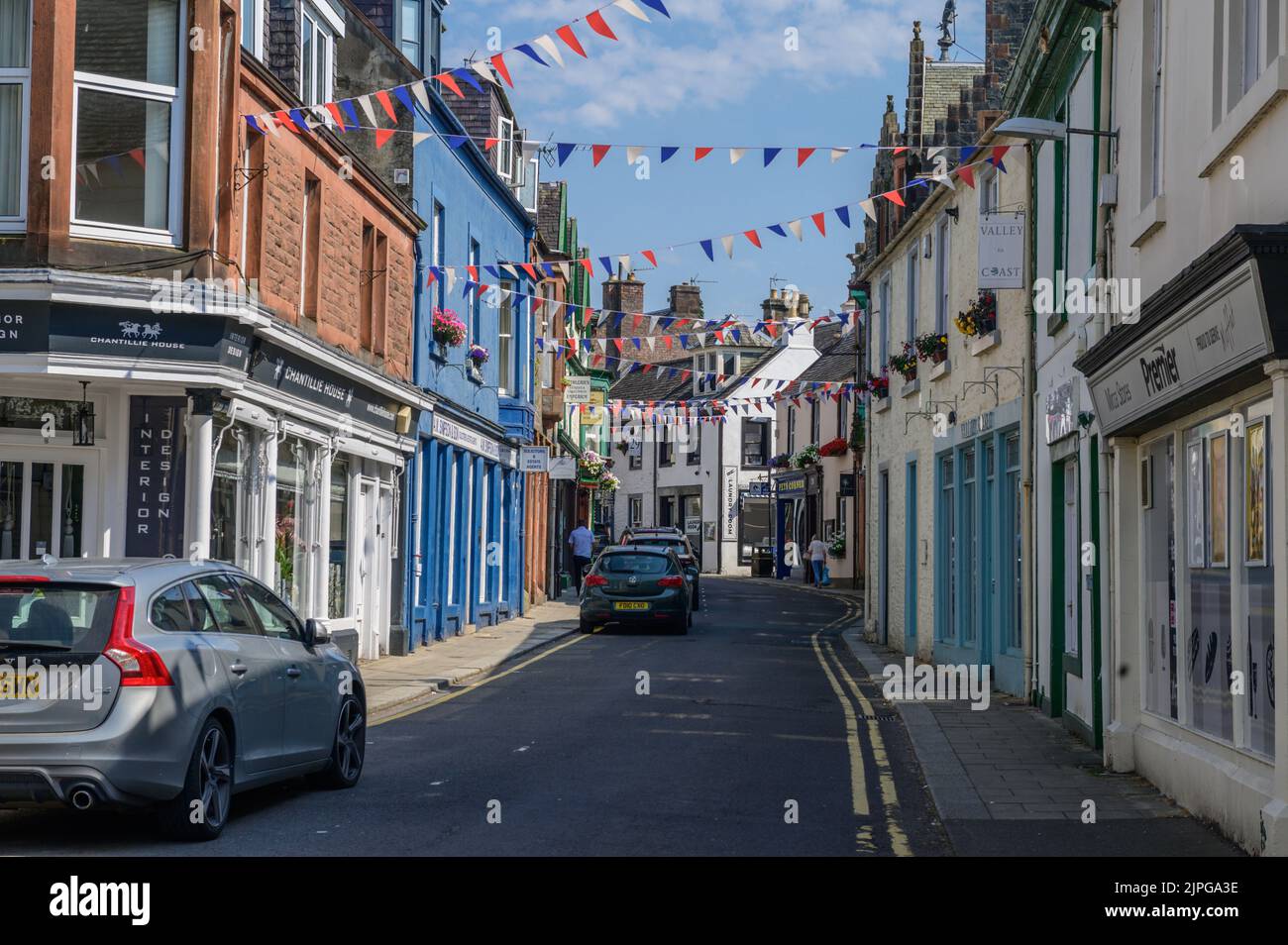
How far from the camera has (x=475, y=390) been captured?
96.1 feet

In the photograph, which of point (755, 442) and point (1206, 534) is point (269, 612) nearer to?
point (1206, 534)

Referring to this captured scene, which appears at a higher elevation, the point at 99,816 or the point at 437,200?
the point at 437,200

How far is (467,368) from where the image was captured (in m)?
28.1

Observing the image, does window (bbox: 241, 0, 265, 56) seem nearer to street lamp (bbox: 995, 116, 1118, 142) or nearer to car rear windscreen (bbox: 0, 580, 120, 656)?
street lamp (bbox: 995, 116, 1118, 142)

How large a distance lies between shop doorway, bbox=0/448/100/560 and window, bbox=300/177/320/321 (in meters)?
4.53

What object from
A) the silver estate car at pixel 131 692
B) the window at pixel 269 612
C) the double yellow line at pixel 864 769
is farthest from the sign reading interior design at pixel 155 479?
the double yellow line at pixel 864 769

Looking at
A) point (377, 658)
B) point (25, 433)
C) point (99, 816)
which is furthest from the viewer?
point (377, 658)

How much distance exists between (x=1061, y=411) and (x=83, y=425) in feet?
28.8

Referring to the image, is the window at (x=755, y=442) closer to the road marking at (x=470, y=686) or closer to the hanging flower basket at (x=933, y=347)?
the road marking at (x=470, y=686)

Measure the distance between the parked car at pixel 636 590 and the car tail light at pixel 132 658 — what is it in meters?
19.6

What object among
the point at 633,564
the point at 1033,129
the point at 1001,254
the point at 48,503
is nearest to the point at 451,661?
the point at 633,564

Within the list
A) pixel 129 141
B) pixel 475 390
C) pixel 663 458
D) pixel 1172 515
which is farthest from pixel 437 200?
pixel 663 458
